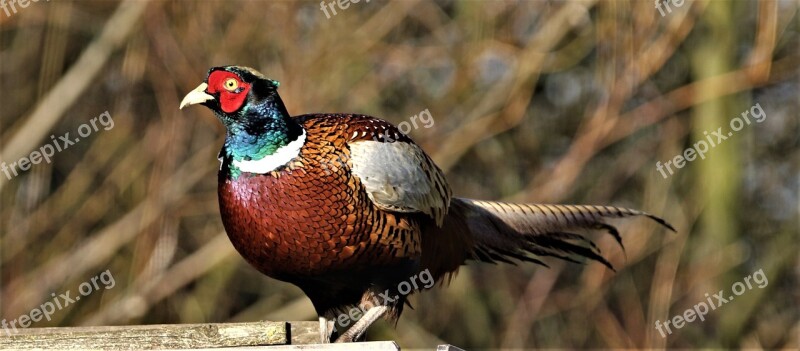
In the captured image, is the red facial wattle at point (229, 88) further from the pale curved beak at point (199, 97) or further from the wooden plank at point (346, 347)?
the wooden plank at point (346, 347)

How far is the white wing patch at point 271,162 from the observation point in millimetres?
3443

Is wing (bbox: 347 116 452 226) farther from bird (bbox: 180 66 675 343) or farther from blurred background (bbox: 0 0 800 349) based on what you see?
blurred background (bbox: 0 0 800 349)

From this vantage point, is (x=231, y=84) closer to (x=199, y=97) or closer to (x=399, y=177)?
(x=199, y=97)

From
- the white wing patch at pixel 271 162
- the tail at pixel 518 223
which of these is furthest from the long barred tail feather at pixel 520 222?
the white wing patch at pixel 271 162

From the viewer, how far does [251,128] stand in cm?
348

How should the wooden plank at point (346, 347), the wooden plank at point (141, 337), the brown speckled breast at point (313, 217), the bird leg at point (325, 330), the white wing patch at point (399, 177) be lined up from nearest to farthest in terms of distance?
the wooden plank at point (346, 347), the wooden plank at point (141, 337), the brown speckled breast at point (313, 217), the white wing patch at point (399, 177), the bird leg at point (325, 330)

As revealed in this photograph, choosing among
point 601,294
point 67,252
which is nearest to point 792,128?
point 601,294

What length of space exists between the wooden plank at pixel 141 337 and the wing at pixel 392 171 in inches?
22.8

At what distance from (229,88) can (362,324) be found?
2.72 ft

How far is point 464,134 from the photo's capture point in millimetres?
6578

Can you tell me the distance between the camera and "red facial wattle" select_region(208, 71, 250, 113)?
3.46m

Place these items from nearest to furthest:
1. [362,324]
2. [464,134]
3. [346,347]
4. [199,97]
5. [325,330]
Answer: [346,347] < [199,97] < [362,324] < [325,330] < [464,134]

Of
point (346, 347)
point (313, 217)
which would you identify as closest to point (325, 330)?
point (313, 217)

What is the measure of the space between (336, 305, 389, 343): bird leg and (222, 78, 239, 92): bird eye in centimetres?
81
